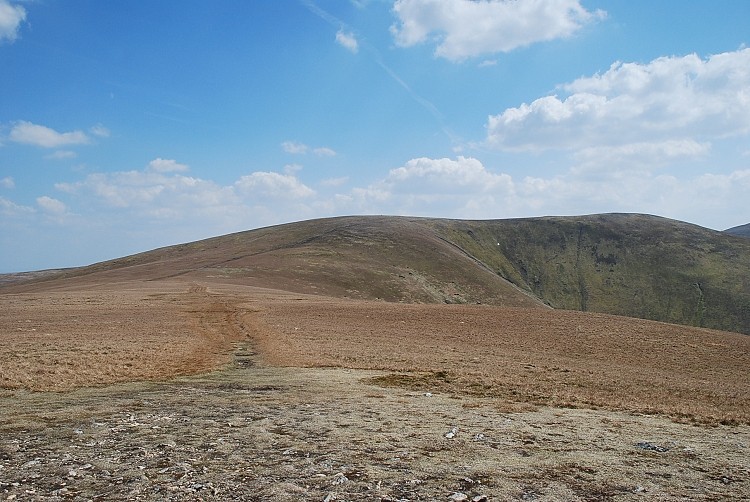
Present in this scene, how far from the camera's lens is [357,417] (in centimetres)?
1451

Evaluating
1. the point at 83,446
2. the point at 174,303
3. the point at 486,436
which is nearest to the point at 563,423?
the point at 486,436

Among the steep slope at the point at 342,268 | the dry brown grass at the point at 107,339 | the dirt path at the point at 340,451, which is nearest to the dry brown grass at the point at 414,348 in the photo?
the dry brown grass at the point at 107,339

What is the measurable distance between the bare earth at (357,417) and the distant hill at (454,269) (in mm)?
56142

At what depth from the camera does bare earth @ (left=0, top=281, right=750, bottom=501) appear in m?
9.23

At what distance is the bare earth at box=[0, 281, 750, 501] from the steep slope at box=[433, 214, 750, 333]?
13812cm

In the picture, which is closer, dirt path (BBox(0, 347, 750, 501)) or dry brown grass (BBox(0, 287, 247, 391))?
dirt path (BBox(0, 347, 750, 501))

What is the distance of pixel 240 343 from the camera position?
33.4 m

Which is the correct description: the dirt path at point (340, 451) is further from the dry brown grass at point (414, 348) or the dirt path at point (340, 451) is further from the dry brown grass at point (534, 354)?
the dry brown grass at point (534, 354)

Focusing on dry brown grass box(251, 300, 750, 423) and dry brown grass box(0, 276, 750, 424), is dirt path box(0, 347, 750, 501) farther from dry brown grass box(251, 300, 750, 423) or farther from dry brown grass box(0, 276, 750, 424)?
dry brown grass box(251, 300, 750, 423)

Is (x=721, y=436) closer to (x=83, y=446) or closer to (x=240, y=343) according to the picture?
(x=83, y=446)

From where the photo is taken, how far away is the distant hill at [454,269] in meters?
99.6

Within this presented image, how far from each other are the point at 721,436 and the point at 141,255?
566ft

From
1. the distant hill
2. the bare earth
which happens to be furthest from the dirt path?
the distant hill

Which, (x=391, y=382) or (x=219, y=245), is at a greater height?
(x=219, y=245)
